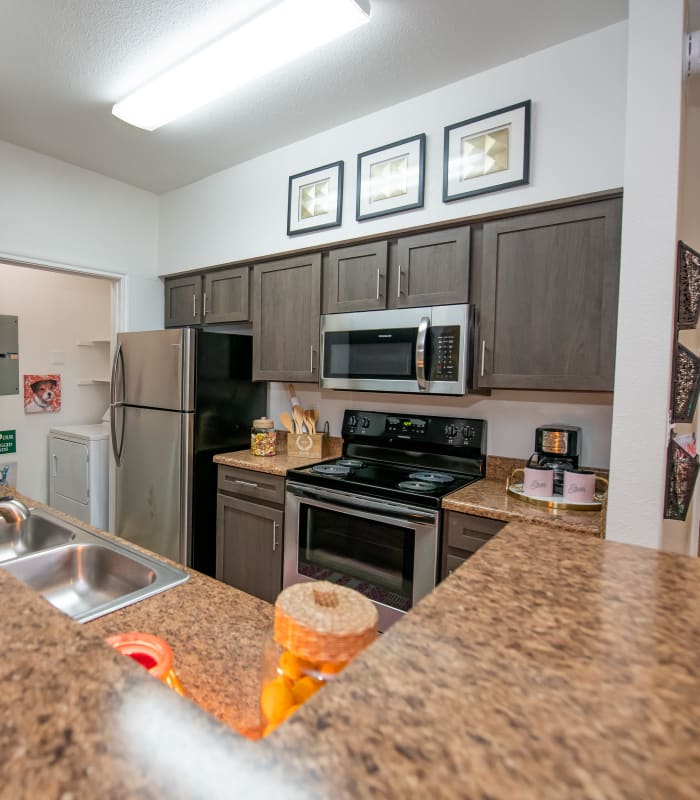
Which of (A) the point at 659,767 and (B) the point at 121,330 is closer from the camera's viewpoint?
(A) the point at 659,767

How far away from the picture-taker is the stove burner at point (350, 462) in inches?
100

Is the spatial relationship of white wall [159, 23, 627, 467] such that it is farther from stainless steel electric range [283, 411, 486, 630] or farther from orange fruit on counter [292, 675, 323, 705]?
orange fruit on counter [292, 675, 323, 705]

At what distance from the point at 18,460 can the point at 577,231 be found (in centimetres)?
421

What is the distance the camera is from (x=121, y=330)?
3.34 m

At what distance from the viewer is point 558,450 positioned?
1.98 m

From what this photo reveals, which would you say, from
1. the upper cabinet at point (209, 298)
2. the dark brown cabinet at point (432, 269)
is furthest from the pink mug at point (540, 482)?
the upper cabinet at point (209, 298)

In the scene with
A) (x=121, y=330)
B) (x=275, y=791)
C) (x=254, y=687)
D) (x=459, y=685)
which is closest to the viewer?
(x=275, y=791)

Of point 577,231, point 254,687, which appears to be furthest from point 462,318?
point 254,687

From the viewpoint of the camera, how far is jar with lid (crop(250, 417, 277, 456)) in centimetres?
277

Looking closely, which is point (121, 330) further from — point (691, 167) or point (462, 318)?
point (691, 167)

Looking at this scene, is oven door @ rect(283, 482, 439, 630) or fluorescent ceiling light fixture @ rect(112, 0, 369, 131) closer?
fluorescent ceiling light fixture @ rect(112, 0, 369, 131)

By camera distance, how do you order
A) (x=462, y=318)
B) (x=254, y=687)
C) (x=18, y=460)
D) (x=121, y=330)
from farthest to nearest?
(x=18, y=460), (x=121, y=330), (x=462, y=318), (x=254, y=687)

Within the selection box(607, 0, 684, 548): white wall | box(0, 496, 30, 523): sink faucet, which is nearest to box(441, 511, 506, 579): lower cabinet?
box(607, 0, 684, 548): white wall

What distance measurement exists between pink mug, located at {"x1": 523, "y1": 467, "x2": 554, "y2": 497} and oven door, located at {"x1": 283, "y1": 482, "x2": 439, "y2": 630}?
403 mm
